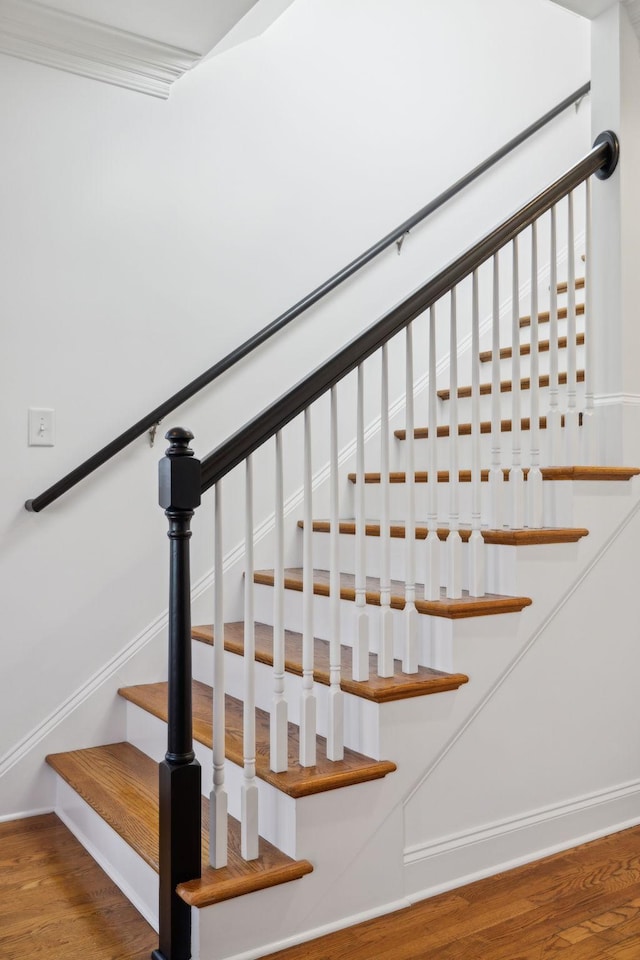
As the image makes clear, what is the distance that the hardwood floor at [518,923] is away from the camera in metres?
1.71

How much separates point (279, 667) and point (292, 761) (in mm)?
252

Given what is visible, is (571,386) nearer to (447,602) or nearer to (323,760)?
(447,602)

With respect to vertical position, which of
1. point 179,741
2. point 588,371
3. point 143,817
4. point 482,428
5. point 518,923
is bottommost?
point 518,923

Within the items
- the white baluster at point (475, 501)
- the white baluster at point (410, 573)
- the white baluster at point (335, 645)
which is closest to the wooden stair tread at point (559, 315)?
the white baluster at point (475, 501)

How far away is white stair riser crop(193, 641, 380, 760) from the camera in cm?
190

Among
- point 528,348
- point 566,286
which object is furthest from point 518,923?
point 566,286

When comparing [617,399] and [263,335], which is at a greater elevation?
Answer: [263,335]

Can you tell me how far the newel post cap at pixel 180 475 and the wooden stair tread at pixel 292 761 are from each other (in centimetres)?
64

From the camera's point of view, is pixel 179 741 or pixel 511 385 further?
pixel 511 385

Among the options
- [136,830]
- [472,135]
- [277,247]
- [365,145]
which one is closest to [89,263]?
[277,247]

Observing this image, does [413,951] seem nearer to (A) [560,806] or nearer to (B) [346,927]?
(B) [346,927]

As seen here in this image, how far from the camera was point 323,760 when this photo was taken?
6.12 feet

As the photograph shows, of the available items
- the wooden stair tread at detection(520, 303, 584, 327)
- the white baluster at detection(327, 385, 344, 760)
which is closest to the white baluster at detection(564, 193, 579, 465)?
the white baluster at detection(327, 385, 344, 760)

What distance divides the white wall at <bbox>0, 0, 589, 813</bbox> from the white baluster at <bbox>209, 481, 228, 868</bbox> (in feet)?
3.40
